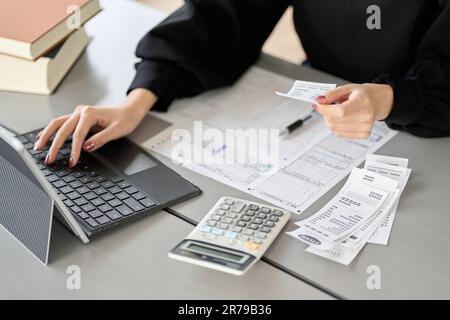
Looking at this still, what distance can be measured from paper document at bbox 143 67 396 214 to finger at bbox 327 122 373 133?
0.06m

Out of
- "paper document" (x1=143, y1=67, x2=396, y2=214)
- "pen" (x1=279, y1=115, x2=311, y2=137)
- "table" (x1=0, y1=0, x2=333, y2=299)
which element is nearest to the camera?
"table" (x1=0, y1=0, x2=333, y2=299)

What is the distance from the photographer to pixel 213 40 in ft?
4.26

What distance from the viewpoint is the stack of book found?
116cm

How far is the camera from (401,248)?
2.86ft

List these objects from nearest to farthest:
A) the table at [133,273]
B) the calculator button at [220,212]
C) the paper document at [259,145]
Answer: the table at [133,273] < the calculator button at [220,212] < the paper document at [259,145]

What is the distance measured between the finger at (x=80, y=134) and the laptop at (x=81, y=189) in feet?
0.05

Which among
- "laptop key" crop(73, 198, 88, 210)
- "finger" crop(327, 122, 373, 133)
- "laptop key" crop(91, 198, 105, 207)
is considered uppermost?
"finger" crop(327, 122, 373, 133)

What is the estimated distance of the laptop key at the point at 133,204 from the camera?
0.92 metres

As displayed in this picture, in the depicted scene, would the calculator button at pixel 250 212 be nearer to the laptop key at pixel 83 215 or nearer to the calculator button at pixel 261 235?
the calculator button at pixel 261 235

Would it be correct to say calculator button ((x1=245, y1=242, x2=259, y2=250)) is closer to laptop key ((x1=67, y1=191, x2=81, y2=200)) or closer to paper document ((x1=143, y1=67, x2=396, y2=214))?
paper document ((x1=143, y1=67, x2=396, y2=214))

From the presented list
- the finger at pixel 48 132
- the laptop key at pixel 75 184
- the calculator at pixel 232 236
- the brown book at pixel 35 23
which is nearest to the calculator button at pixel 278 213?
the calculator at pixel 232 236

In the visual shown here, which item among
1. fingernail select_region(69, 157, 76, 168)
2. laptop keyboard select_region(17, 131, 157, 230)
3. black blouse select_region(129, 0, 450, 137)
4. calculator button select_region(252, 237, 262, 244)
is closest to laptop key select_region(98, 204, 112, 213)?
laptop keyboard select_region(17, 131, 157, 230)
